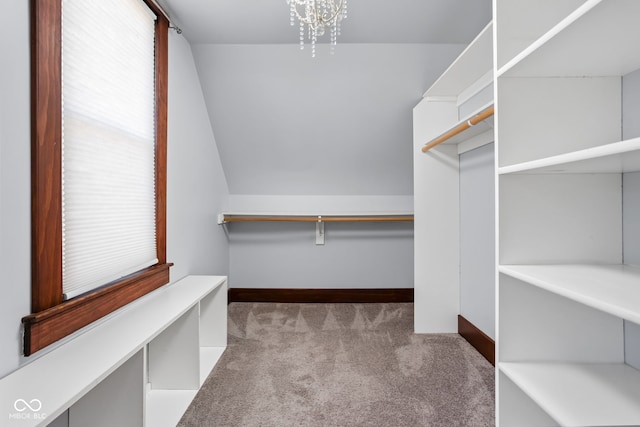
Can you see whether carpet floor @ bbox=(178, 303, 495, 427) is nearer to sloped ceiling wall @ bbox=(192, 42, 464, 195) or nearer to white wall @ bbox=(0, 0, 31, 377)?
white wall @ bbox=(0, 0, 31, 377)

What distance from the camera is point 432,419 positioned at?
1.42 m

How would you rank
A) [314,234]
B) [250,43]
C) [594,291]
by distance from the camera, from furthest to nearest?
[314,234] < [250,43] < [594,291]

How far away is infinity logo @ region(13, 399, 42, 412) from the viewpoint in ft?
2.53

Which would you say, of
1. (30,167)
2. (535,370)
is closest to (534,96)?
(535,370)

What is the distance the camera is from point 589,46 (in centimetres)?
83

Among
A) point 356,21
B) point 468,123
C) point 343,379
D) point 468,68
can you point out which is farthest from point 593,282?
point 356,21

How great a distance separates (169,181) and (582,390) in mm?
1963

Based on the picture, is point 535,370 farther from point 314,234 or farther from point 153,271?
point 314,234

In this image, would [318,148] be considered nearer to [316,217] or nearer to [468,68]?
[316,217]

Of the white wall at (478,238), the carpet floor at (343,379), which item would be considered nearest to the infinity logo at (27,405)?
the carpet floor at (343,379)

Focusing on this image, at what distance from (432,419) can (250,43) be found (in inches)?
94.5

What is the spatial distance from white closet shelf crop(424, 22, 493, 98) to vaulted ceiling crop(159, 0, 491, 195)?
0.27 m

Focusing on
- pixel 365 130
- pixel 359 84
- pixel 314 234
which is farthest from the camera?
pixel 314 234

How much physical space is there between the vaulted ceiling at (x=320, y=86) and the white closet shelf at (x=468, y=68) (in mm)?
275
